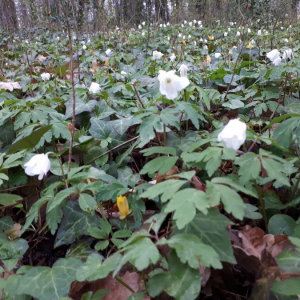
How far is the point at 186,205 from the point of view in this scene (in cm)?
84

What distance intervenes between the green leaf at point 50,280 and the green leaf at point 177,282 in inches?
15.5

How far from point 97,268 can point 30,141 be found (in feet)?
3.40

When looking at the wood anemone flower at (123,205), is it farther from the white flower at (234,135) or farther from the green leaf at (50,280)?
the white flower at (234,135)

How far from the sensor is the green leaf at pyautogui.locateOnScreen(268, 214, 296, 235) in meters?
1.20

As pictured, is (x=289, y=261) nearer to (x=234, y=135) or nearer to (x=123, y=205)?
(x=234, y=135)

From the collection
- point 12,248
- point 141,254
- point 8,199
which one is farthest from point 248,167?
point 8,199

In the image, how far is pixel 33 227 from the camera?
1.54 metres

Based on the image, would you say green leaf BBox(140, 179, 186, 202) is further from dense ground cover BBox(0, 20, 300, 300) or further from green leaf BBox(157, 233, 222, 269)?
green leaf BBox(157, 233, 222, 269)

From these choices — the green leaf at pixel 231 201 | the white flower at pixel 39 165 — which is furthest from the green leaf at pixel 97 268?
the white flower at pixel 39 165

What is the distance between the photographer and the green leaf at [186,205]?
0.82 metres

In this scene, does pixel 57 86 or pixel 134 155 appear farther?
pixel 57 86

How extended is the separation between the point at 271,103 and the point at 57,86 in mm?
2002

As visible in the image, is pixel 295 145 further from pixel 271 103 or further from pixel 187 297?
pixel 187 297

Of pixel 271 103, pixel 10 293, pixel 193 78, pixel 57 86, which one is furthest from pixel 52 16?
pixel 10 293
